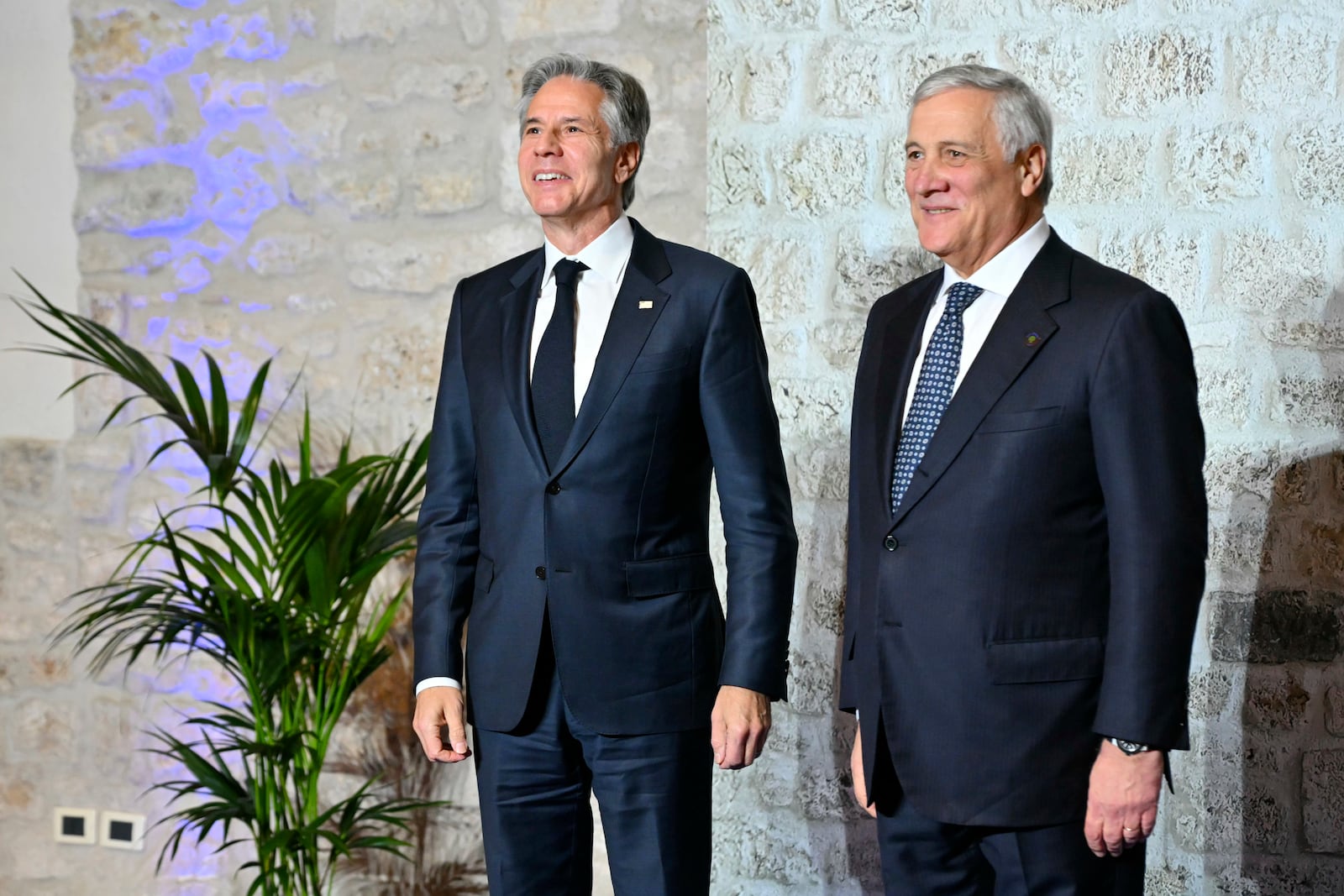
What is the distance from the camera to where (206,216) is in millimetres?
3738

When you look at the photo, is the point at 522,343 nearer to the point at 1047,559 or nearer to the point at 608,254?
the point at 608,254

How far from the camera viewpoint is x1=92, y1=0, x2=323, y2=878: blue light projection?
369 centimetres

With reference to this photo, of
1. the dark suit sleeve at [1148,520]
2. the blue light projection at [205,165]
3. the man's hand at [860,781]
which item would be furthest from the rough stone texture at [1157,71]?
the blue light projection at [205,165]

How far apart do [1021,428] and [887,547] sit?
257 millimetres

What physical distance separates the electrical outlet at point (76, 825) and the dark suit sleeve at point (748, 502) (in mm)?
2543

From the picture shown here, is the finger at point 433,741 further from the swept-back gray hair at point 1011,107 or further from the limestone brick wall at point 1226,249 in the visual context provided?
the limestone brick wall at point 1226,249

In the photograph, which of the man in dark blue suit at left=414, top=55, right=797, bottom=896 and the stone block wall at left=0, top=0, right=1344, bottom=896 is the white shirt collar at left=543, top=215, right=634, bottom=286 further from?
the stone block wall at left=0, top=0, right=1344, bottom=896

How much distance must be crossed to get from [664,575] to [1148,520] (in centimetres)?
71

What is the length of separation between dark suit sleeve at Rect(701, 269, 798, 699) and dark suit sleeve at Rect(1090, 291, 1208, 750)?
Result: 491 mm

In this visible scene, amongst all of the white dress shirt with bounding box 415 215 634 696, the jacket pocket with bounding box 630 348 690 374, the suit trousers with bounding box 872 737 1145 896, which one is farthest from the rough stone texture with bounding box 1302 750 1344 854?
the white dress shirt with bounding box 415 215 634 696

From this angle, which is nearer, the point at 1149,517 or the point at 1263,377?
the point at 1149,517

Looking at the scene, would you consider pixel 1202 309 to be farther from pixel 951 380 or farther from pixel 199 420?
pixel 199 420

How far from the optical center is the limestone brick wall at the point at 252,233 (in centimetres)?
353

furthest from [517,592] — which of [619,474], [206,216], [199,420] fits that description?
[206,216]
